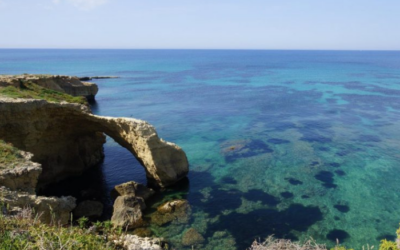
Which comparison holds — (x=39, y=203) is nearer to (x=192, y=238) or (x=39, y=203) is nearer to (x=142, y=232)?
(x=142, y=232)

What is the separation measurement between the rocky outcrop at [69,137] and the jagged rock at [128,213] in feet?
15.4

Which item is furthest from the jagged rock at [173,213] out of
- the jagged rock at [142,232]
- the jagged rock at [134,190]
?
the jagged rock at [134,190]

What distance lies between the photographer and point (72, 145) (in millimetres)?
31641

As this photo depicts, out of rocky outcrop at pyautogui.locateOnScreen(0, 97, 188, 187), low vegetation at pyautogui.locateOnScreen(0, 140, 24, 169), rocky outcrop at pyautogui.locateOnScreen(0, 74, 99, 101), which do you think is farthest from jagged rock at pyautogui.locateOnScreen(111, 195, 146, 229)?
rocky outcrop at pyautogui.locateOnScreen(0, 74, 99, 101)

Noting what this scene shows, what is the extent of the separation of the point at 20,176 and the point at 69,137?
519 inches

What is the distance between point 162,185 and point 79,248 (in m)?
19.9

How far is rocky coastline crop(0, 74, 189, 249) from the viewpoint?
23125 mm

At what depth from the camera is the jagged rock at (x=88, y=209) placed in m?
24.3

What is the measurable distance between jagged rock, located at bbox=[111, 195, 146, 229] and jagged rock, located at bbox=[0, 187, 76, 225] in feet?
14.5

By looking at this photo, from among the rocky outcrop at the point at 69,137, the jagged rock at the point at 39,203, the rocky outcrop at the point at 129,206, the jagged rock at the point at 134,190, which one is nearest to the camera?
the jagged rock at the point at 39,203

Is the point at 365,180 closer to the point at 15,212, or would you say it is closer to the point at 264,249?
the point at 264,249

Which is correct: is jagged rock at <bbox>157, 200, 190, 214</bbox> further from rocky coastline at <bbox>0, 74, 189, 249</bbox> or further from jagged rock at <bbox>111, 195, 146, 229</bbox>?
jagged rock at <bbox>111, 195, 146, 229</bbox>

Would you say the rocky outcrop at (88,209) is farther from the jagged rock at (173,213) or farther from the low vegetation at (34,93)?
the low vegetation at (34,93)

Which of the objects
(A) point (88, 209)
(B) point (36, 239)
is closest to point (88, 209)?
(A) point (88, 209)
